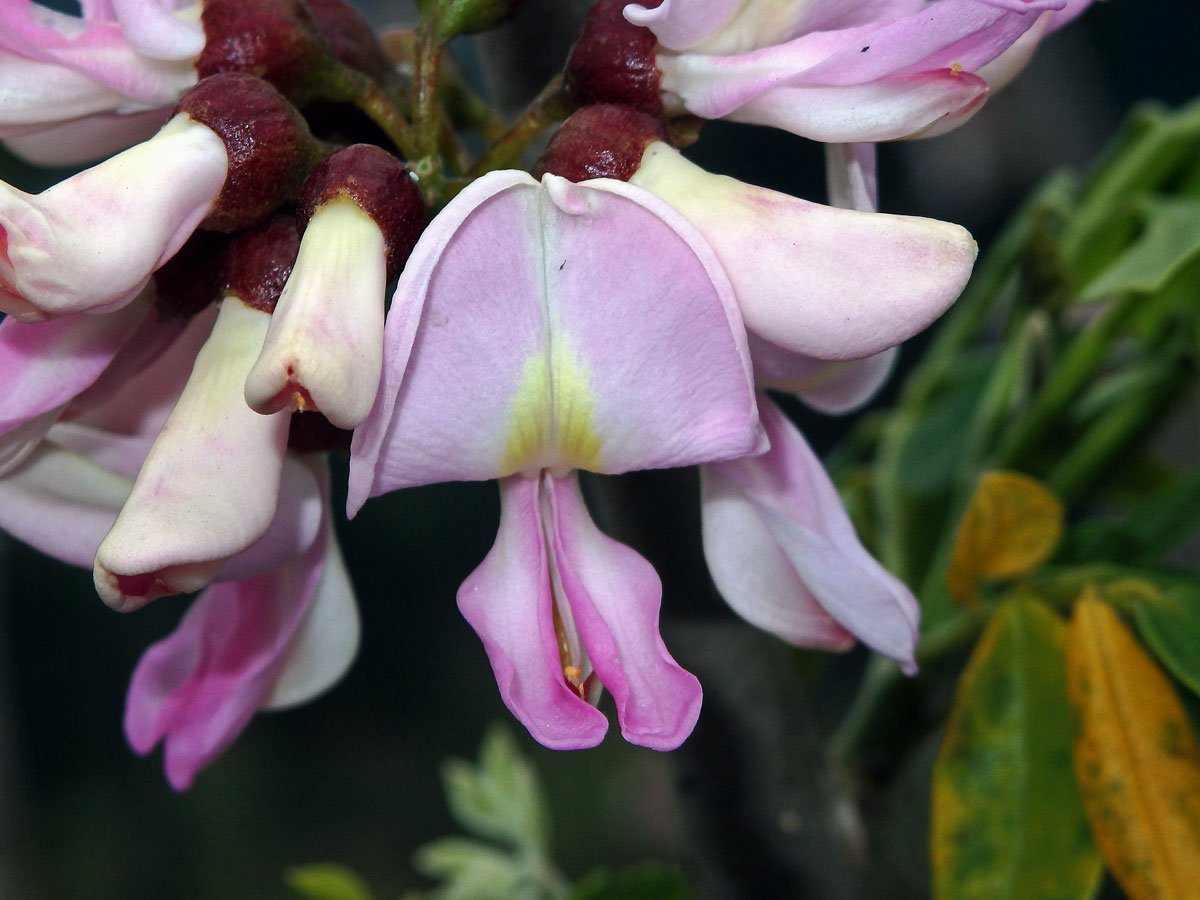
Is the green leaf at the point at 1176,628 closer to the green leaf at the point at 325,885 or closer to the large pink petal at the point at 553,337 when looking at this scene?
the large pink petal at the point at 553,337

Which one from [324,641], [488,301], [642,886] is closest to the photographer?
[488,301]

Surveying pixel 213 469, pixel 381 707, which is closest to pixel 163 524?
pixel 213 469

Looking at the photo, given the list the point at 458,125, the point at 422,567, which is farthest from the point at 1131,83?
the point at 458,125

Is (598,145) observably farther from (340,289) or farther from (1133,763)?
(1133,763)

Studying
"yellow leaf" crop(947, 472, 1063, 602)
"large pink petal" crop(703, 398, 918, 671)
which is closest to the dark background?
"yellow leaf" crop(947, 472, 1063, 602)

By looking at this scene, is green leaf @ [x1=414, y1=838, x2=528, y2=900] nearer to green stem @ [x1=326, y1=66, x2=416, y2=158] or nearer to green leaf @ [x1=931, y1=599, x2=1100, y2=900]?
green leaf @ [x1=931, y1=599, x2=1100, y2=900]

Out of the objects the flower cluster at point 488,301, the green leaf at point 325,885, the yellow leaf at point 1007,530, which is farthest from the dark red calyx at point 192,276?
the green leaf at point 325,885
